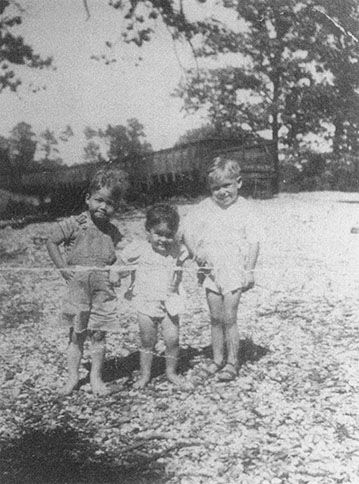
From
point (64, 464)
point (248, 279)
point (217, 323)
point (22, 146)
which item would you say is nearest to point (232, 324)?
point (217, 323)

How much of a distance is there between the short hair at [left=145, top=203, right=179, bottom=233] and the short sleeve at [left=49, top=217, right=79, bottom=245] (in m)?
0.27

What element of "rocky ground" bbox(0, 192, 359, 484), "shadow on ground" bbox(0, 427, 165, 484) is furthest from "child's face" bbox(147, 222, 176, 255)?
"shadow on ground" bbox(0, 427, 165, 484)

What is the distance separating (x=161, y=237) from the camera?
71.4 inches

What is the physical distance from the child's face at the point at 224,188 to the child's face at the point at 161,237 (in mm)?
236

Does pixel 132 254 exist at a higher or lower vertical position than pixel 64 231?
lower

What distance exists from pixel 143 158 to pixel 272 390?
134 inches

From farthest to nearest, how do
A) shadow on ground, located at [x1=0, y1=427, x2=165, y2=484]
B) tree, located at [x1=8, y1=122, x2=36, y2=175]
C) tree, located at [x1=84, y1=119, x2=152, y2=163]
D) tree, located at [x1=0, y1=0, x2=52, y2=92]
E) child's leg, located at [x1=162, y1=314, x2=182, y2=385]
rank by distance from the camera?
tree, located at [x1=84, y1=119, x2=152, y2=163] → tree, located at [x1=8, y1=122, x2=36, y2=175] → tree, located at [x1=0, y1=0, x2=52, y2=92] → child's leg, located at [x1=162, y1=314, x2=182, y2=385] → shadow on ground, located at [x1=0, y1=427, x2=165, y2=484]

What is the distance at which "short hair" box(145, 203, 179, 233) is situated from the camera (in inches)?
70.2

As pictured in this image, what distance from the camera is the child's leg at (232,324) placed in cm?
188

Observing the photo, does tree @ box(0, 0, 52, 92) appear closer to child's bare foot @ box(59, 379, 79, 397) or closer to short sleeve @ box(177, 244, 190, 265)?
short sleeve @ box(177, 244, 190, 265)

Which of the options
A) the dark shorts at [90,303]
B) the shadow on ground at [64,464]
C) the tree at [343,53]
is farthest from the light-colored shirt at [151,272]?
the tree at [343,53]

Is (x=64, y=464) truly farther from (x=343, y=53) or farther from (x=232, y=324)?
(x=343, y=53)

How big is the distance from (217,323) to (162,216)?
501 millimetres

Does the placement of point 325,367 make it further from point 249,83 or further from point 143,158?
point 143,158
